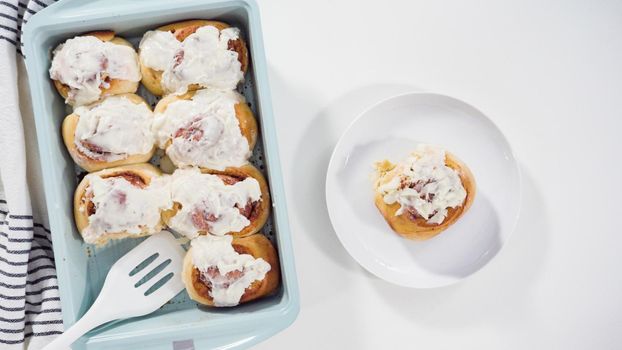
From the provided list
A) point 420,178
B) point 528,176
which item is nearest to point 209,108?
point 420,178

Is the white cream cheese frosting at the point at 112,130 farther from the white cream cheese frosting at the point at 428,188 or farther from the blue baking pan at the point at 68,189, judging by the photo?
the white cream cheese frosting at the point at 428,188

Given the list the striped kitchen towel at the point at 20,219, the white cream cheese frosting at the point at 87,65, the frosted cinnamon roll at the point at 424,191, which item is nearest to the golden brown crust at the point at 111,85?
the white cream cheese frosting at the point at 87,65

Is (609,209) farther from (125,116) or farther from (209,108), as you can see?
(125,116)

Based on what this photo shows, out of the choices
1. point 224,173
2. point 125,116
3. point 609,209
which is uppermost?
point 125,116

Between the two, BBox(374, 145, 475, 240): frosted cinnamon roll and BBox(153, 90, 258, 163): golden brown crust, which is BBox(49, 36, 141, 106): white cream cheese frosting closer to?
BBox(153, 90, 258, 163): golden brown crust

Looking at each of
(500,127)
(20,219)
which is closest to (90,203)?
(20,219)

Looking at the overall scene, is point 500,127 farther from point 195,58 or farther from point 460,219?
point 195,58

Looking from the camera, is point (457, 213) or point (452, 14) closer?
point (457, 213)
